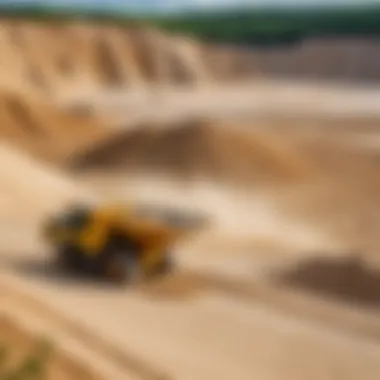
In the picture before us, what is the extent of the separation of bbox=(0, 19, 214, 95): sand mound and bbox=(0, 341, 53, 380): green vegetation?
3052cm

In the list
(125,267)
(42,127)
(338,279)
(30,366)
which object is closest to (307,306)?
(338,279)

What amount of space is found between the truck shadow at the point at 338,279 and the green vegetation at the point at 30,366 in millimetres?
4438

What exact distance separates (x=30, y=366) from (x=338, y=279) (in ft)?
17.1

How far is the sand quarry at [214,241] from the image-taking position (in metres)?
6.25

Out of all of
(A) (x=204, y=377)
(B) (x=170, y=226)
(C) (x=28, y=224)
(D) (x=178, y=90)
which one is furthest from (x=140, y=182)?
(D) (x=178, y=90)

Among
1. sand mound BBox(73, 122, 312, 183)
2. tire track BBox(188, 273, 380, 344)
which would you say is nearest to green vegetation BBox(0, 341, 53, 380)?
tire track BBox(188, 273, 380, 344)

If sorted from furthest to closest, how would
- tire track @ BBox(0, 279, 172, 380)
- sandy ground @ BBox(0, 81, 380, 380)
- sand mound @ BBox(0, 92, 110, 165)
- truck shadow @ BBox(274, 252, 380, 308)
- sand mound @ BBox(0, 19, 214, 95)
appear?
1. sand mound @ BBox(0, 19, 214, 95)
2. sand mound @ BBox(0, 92, 110, 165)
3. truck shadow @ BBox(274, 252, 380, 308)
4. sandy ground @ BBox(0, 81, 380, 380)
5. tire track @ BBox(0, 279, 172, 380)

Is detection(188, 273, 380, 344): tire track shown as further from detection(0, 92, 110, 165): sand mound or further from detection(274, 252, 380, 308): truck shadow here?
detection(0, 92, 110, 165): sand mound

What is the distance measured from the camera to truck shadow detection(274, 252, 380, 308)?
8789mm

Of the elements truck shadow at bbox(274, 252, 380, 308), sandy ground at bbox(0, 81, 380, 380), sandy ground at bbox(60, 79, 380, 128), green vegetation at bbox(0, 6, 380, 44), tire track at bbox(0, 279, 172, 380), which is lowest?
tire track at bbox(0, 279, 172, 380)

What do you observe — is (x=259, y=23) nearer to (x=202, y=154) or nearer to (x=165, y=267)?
(x=202, y=154)

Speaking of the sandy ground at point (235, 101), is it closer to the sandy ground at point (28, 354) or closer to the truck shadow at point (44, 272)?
the truck shadow at point (44, 272)

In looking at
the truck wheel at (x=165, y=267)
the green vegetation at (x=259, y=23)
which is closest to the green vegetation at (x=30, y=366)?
the truck wheel at (x=165, y=267)

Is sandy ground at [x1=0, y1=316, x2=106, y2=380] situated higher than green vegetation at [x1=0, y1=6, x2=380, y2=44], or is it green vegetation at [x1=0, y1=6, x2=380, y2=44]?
green vegetation at [x1=0, y1=6, x2=380, y2=44]
